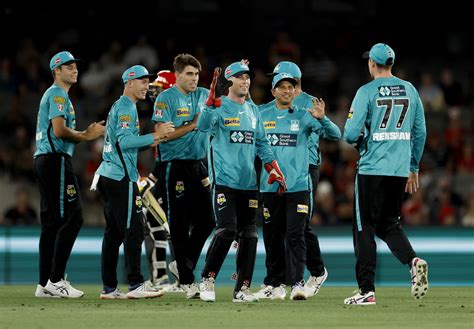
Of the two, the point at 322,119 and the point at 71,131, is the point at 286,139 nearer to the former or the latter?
the point at 322,119

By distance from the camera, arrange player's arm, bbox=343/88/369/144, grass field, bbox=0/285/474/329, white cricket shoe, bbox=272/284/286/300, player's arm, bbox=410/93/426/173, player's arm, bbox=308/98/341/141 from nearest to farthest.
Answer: grass field, bbox=0/285/474/329, player's arm, bbox=343/88/369/144, player's arm, bbox=410/93/426/173, player's arm, bbox=308/98/341/141, white cricket shoe, bbox=272/284/286/300

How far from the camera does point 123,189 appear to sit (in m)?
12.0

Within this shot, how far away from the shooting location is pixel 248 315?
1016cm

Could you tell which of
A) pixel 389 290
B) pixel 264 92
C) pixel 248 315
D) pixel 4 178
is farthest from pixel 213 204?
pixel 264 92

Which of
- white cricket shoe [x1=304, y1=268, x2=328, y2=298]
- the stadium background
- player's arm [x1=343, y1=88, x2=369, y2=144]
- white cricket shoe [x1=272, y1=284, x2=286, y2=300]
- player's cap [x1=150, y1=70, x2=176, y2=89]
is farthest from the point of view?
the stadium background

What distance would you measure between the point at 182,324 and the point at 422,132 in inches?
137

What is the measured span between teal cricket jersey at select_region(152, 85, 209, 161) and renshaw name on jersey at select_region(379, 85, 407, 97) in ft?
7.20

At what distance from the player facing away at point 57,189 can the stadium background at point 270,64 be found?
447 cm

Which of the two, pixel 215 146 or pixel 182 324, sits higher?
pixel 215 146

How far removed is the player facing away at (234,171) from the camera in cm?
1150

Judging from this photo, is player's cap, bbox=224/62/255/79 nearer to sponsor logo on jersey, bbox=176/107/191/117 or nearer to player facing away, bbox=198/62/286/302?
player facing away, bbox=198/62/286/302

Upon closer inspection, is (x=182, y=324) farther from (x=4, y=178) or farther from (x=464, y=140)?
(x=464, y=140)

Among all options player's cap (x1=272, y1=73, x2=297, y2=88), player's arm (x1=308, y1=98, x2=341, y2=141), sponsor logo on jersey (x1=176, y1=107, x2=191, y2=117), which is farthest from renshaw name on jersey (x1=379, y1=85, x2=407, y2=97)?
sponsor logo on jersey (x1=176, y1=107, x2=191, y2=117)

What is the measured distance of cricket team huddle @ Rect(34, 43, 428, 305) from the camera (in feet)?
37.0
